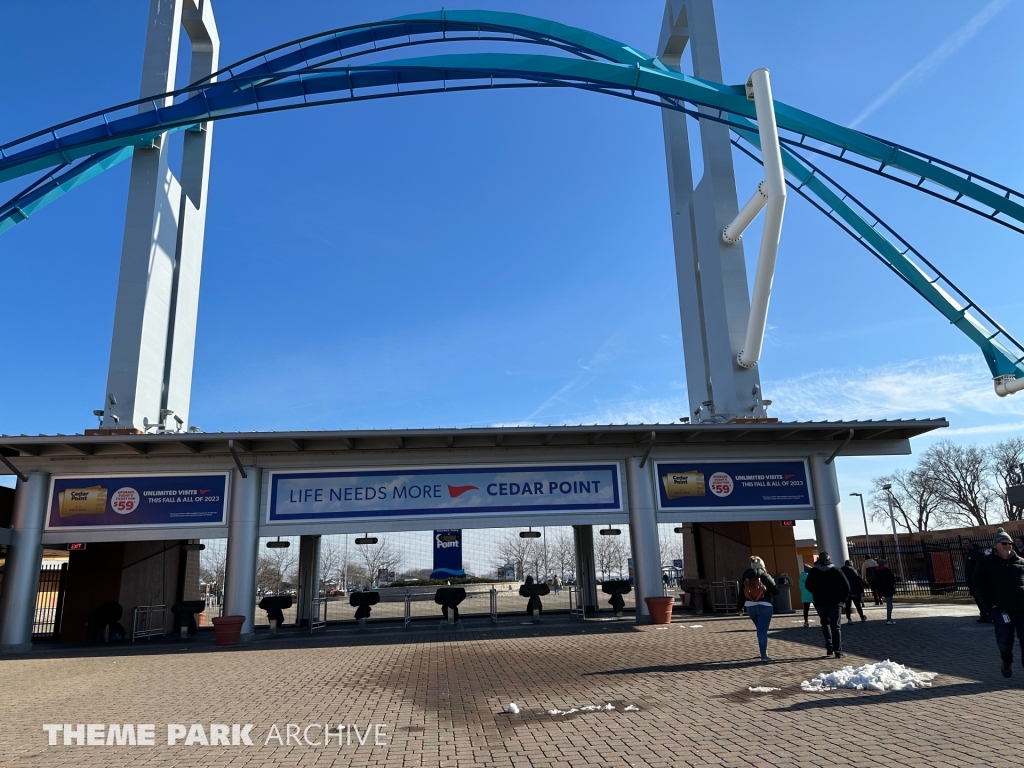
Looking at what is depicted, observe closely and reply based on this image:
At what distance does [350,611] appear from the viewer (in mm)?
24609

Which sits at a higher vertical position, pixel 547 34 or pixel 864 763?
pixel 547 34

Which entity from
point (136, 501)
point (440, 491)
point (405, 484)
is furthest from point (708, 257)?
point (136, 501)

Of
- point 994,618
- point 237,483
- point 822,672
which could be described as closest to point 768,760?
point 822,672

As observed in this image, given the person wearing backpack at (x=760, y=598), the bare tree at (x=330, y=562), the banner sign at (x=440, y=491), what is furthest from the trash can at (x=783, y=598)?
the bare tree at (x=330, y=562)

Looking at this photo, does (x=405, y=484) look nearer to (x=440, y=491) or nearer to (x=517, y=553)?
(x=440, y=491)

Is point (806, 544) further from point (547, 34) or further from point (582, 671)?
point (547, 34)

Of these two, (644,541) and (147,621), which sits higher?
(644,541)

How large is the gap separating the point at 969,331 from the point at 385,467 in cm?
2155

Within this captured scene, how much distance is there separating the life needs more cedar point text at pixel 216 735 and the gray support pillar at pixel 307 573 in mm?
15832

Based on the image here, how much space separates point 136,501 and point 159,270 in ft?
29.9

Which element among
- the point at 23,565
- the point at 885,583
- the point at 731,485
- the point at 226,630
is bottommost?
the point at 226,630

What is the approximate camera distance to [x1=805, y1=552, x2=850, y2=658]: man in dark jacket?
9898mm

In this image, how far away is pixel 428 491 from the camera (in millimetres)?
17203

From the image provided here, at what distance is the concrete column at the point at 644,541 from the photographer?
1709 cm
